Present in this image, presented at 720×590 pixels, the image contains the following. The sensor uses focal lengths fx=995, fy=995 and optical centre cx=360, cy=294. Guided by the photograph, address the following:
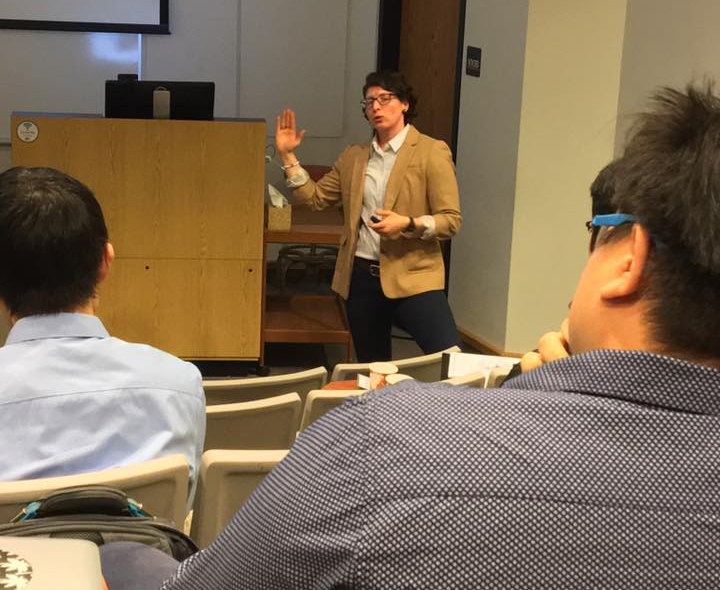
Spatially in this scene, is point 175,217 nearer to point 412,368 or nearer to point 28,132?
point 28,132

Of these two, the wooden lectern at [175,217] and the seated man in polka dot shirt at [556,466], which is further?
the wooden lectern at [175,217]

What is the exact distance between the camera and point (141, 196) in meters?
4.83

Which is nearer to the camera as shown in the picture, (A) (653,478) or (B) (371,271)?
(A) (653,478)

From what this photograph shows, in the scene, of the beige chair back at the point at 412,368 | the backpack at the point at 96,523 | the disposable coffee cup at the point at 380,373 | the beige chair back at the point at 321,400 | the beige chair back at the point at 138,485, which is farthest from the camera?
the beige chair back at the point at 412,368

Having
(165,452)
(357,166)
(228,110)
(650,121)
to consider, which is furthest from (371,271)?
(228,110)

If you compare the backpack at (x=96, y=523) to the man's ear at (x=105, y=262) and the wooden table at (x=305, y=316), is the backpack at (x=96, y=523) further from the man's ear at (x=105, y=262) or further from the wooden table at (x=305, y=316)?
the wooden table at (x=305, y=316)

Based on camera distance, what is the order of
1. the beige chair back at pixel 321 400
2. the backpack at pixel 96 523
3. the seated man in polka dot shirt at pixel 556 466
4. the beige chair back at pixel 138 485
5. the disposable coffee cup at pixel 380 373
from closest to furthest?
the seated man in polka dot shirt at pixel 556 466 → the backpack at pixel 96 523 → the beige chair back at pixel 138 485 → the beige chair back at pixel 321 400 → the disposable coffee cup at pixel 380 373

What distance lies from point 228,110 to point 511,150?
8.77ft

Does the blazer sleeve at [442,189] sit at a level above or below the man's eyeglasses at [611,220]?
below

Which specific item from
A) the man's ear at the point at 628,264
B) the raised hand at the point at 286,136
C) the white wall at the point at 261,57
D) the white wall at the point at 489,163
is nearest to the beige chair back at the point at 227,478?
the man's ear at the point at 628,264

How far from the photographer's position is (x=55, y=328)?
6.15ft

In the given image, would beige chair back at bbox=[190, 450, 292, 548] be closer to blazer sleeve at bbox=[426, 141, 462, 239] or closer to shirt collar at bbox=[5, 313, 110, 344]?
shirt collar at bbox=[5, 313, 110, 344]

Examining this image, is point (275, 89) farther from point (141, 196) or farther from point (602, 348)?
point (602, 348)

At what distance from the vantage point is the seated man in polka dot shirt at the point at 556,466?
700 millimetres
